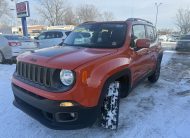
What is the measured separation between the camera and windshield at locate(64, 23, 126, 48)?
4.49 metres

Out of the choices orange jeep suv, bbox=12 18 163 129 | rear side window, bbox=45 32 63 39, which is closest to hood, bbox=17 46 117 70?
orange jeep suv, bbox=12 18 163 129

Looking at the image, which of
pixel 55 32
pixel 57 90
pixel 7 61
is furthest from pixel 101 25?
pixel 55 32

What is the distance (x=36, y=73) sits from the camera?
11.8 feet

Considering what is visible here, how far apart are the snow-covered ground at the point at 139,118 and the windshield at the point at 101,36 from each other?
140 cm

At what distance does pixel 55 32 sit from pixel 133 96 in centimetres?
938

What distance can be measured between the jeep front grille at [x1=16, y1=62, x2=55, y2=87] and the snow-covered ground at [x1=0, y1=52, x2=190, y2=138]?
0.88m

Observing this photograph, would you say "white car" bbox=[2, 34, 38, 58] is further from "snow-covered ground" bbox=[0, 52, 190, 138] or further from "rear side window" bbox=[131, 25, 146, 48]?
"rear side window" bbox=[131, 25, 146, 48]

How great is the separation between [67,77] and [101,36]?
169 centimetres

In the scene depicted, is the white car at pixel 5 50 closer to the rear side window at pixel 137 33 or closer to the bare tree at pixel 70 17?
the rear side window at pixel 137 33

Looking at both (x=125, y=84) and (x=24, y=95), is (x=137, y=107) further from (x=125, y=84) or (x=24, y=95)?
(x=24, y=95)

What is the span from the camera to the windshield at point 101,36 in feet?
14.7

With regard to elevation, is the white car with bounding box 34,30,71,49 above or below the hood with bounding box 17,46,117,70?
below

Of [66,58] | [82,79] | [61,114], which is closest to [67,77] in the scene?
[82,79]

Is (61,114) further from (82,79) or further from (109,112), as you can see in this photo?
(109,112)
